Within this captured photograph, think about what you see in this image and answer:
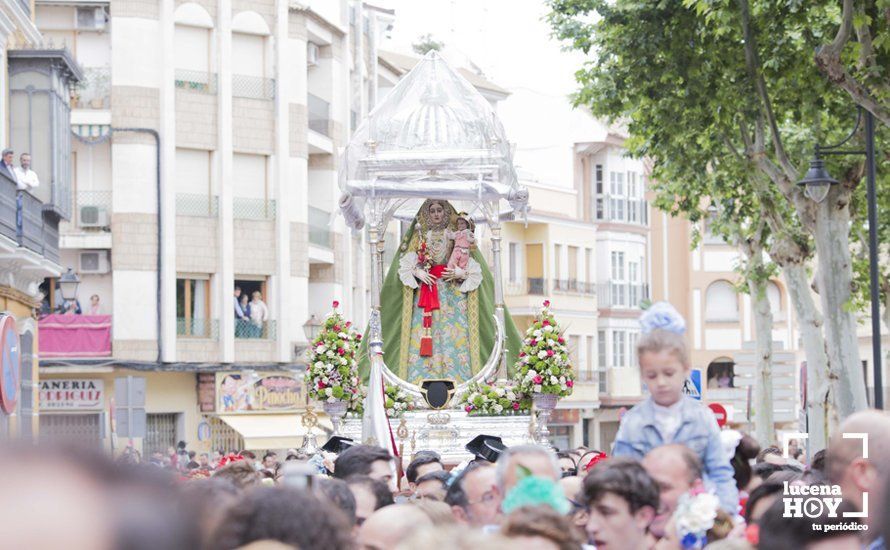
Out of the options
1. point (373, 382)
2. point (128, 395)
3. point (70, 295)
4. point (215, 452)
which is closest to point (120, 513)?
point (373, 382)

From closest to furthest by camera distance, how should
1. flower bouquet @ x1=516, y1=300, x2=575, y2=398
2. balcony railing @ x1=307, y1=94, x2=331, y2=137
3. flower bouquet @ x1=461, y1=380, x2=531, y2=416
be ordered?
flower bouquet @ x1=516, y1=300, x2=575, y2=398 → flower bouquet @ x1=461, y1=380, x2=531, y2=416 → balcony railing @ x1=307, y1=94, x2=331, y2=137

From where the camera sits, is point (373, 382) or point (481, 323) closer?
point (373, 382)

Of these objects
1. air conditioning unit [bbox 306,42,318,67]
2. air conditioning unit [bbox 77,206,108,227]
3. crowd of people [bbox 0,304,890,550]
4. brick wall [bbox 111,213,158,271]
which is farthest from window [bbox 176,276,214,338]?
crowd of people [bbox 0,304,890,550]

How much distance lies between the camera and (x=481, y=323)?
56.1ft

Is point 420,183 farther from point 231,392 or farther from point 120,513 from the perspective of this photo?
point 231,392

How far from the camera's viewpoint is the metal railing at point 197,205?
39500 millimetres

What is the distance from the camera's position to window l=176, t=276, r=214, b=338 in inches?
1555

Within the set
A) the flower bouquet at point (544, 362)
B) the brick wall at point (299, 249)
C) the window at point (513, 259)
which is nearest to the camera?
the flower bouquet at point (544, 362)

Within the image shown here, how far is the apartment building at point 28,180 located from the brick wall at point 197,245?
11.9 metres

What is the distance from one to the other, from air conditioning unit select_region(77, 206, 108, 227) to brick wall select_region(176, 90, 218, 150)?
8.14 feet

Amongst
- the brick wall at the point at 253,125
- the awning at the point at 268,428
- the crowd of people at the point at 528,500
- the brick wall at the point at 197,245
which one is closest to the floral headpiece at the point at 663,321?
the crowd of people at the point at 528,500

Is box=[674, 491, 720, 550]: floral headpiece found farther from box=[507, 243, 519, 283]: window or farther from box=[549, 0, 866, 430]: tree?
box=[507, 243, 519, 283]: window

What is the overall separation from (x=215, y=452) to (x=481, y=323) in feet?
71.1

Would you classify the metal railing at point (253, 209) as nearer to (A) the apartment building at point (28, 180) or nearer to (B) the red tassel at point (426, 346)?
(A) the apartment building at point (28, 180)
